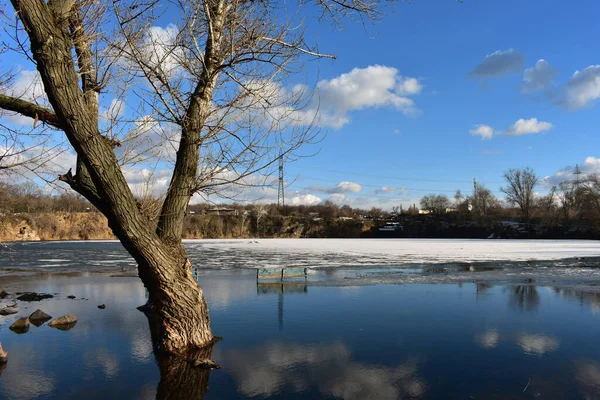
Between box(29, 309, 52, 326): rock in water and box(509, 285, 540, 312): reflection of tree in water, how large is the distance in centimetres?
1199

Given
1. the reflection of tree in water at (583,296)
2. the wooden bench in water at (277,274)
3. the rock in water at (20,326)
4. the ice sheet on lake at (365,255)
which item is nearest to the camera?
the rock in water at (20,326)

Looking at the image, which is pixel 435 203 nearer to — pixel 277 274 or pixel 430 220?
pixel 430 220

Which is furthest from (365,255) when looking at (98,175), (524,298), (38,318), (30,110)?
(30,110)

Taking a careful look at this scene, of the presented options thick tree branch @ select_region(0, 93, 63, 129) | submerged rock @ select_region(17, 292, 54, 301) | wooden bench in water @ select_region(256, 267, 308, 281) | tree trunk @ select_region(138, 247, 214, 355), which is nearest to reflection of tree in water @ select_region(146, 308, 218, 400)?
tree trunk @ select_region(138, 247, 214, 355)

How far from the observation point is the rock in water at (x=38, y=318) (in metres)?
10.3

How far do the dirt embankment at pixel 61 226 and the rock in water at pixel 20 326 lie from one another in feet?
217

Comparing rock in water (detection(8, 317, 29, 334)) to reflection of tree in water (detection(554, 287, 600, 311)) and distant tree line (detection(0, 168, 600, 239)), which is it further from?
distant tree line (detection(0, 168, 600, 239))

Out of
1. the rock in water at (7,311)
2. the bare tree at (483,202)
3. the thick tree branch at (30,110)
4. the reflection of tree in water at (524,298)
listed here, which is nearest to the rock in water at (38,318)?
the rock in water at (7,311)

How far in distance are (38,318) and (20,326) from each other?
29.3 inches

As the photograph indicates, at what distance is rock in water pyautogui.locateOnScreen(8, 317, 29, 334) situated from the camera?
962cm

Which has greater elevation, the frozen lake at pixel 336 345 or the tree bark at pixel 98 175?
the tree bark at pixel 98 175

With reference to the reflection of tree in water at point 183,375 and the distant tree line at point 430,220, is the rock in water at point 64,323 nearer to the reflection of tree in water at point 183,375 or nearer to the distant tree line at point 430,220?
the reflection of tree in water at point 183,375

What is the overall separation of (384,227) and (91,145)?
83.5 m

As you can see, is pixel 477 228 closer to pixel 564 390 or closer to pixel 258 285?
pixel 258 285
